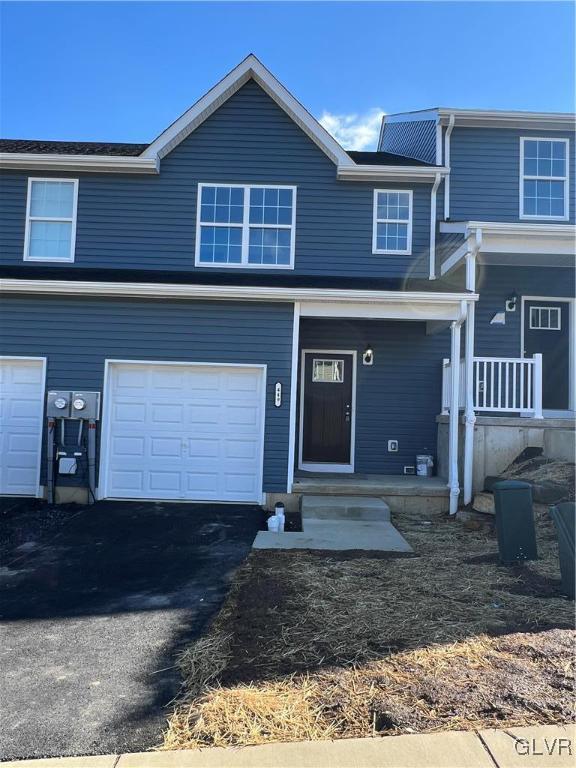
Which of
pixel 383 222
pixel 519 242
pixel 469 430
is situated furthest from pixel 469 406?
pixel 383 222

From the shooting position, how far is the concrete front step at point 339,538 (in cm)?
558

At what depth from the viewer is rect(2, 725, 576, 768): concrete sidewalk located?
226cm

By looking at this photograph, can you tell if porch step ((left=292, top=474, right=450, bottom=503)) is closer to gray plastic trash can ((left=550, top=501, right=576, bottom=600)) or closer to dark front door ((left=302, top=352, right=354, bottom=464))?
dark front door ((left=302, top=352, right=354, bottom=464))

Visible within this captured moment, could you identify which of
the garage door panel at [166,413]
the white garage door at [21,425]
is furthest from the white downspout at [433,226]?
the white garage door at [21,425]

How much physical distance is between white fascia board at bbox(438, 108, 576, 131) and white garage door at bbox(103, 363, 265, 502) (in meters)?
6.37

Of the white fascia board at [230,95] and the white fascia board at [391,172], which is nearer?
the white fascia board at [230,95]

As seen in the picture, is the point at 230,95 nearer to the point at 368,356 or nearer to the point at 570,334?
the point at 368,356

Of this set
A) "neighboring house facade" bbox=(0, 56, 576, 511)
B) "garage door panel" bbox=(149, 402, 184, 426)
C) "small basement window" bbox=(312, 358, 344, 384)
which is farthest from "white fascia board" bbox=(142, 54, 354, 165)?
"garage door panel" bbox=(149, 402, 184, 426)

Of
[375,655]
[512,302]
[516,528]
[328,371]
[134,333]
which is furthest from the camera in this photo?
[328,371]

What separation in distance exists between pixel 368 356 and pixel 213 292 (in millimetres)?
3166

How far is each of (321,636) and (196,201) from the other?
26.5 feet

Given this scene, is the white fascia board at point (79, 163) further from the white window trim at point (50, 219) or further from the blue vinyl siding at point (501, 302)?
the blue vinyl siding at point (501, 302)

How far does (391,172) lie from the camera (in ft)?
30.7

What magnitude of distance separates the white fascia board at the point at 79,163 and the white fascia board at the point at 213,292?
2761mm
